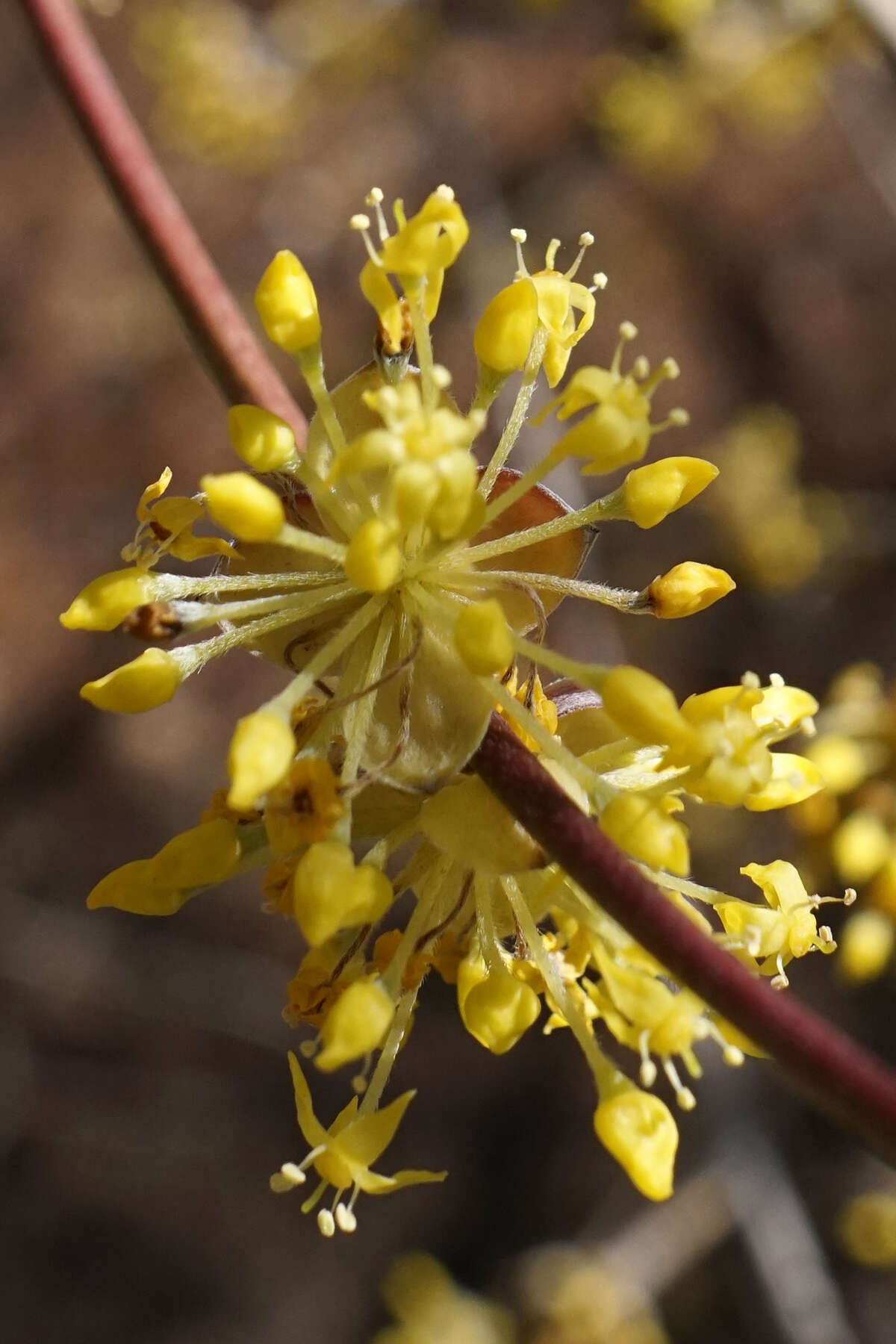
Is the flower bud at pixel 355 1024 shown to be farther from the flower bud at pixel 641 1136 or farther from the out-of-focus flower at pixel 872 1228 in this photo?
the out-of-focus flower at pixel 872 1228

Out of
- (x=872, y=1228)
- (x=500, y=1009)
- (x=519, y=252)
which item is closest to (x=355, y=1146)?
(x=500, y=1009)

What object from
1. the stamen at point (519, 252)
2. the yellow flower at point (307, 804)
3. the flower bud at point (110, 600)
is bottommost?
the yellow flower at point (307, 804)

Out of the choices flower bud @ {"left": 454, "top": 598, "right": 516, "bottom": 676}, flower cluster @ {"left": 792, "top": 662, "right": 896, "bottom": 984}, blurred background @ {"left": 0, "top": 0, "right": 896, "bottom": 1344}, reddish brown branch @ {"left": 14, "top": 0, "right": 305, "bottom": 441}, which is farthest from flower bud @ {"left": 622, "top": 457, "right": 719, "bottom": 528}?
blurred background @ {"left": 0, "top": 0, "right": 896, "bottom": 1344}

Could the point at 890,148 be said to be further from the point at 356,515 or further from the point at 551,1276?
the point at 356,515

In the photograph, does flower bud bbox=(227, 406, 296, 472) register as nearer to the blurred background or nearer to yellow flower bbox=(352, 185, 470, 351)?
yellow flower bbox=(352, 185, 470, 351)

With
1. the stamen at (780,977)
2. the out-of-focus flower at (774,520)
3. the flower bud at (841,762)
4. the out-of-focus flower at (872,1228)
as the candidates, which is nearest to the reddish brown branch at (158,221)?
the stamen at (780,977)

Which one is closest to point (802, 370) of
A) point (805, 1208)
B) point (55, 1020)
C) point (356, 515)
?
point (805, 1208)
